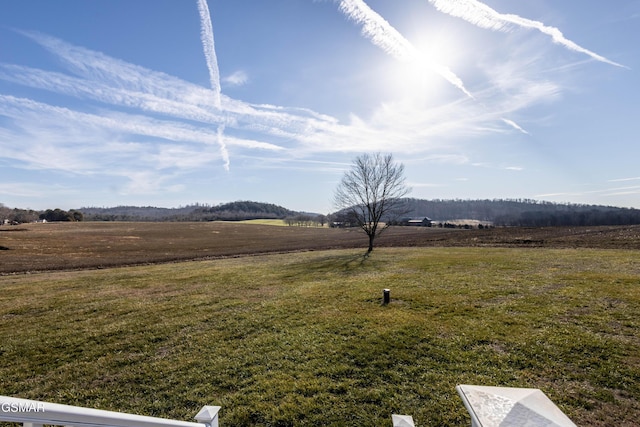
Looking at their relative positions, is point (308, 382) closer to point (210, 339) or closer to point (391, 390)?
point (391, 390)

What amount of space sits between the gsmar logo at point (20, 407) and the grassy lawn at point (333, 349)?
407 cm

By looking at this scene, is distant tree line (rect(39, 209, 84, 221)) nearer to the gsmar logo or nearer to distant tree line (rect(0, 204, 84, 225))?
distant tree line (rect(0, 204, 84, 225))

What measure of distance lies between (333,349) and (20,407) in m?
6.58

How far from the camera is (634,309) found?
9.28 m

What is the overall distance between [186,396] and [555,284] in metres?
15.1

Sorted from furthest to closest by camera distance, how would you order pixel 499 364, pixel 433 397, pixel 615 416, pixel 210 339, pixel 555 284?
pixel 555 284, pixel 210 339, pixel 499 364, pixel 433 397, pixel 615 416

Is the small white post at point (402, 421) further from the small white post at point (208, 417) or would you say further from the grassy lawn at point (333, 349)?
the grassy lawn at point (333, 349)

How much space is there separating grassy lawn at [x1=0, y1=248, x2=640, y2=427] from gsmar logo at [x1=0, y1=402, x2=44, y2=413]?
160 inches

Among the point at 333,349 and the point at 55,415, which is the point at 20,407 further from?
the point at 333,349

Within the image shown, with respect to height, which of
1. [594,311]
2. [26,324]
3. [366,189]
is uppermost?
[366,189]

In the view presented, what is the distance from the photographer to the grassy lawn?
544 centimetres

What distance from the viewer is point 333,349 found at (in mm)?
7504

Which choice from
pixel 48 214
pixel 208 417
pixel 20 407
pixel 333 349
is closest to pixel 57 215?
pixel 48 214

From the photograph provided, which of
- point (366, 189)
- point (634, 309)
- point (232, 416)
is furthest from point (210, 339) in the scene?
point (366, 189)
